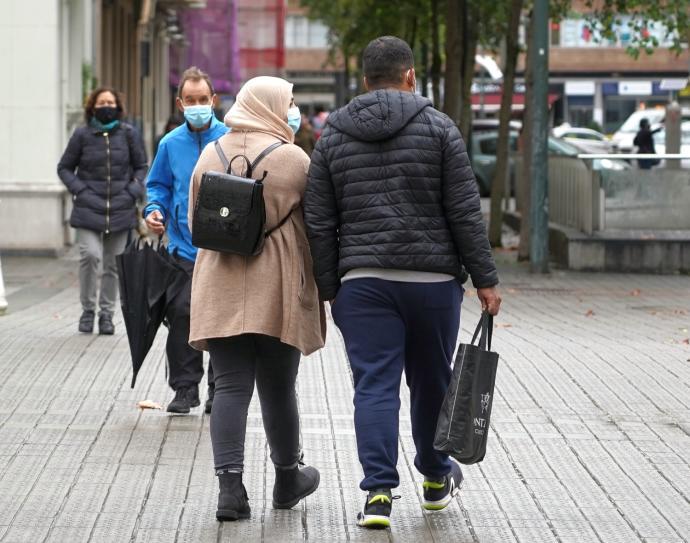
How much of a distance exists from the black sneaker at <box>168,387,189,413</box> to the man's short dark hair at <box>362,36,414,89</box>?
2869mm

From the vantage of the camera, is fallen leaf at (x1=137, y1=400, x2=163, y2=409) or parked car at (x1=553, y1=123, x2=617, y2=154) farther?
parked car at (x1=553, y1=123, x2=617, y2=154)

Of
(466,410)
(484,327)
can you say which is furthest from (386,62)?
(466,410)

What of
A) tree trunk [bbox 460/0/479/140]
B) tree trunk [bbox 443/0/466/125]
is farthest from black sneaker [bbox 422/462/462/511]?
tree trunk [bbox 460/0/479/140]

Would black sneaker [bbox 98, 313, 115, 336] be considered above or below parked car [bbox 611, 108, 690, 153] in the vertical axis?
below

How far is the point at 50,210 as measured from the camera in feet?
65.5

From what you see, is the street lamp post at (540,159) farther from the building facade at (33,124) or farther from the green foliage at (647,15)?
the building facade at (33,124)

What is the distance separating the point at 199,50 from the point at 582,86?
4640cm

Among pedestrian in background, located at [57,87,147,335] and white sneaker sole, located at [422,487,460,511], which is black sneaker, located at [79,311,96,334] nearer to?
pedestrian in background, located at [57,87,147,335]

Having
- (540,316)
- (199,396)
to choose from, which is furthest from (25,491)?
(540,316)

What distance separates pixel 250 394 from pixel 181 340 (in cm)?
230

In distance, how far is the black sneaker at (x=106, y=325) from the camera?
1198 cm

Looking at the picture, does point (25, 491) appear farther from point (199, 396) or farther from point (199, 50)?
point (199, 50)

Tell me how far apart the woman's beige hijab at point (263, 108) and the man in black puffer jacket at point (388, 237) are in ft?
0.90

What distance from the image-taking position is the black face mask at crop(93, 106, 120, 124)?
39.1 feet
